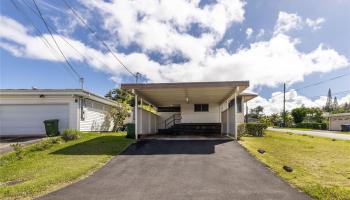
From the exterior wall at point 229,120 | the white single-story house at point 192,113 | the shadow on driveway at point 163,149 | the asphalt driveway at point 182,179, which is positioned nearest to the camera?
the asphalt driveway at point 182,179

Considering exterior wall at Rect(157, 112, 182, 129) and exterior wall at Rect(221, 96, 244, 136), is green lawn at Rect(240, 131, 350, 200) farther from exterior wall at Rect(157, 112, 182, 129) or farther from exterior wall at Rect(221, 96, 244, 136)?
exterior wall at Rect(157, 112, 182, 129)

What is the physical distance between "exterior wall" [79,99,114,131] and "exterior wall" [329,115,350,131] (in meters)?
32.1

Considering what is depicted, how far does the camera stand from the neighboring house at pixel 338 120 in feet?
109

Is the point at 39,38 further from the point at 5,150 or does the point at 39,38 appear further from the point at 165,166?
the point at 165,166

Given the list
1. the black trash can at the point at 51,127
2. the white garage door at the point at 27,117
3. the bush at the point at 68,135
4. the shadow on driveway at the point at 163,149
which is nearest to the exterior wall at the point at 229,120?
the shadow on driveway at the point at 163,149

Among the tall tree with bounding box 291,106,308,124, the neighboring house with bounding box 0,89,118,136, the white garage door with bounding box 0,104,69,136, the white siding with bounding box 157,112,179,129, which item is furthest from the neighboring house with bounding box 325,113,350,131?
the white garage door with bounding box 0,104,69,136

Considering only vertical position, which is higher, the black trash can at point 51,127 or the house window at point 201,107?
the house window at point 201,107

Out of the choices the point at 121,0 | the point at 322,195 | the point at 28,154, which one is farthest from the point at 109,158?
the point at 121,0

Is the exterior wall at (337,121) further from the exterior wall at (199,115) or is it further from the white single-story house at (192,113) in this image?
the exterior wall at (199,115)

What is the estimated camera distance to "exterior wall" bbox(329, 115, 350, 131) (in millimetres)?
33312

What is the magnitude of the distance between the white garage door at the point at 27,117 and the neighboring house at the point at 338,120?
118ft

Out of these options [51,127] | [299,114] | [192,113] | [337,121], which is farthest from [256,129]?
[299,114]

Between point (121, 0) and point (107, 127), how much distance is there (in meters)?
12.0

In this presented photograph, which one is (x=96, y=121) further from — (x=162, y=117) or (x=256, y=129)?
(x=256, y=129)
